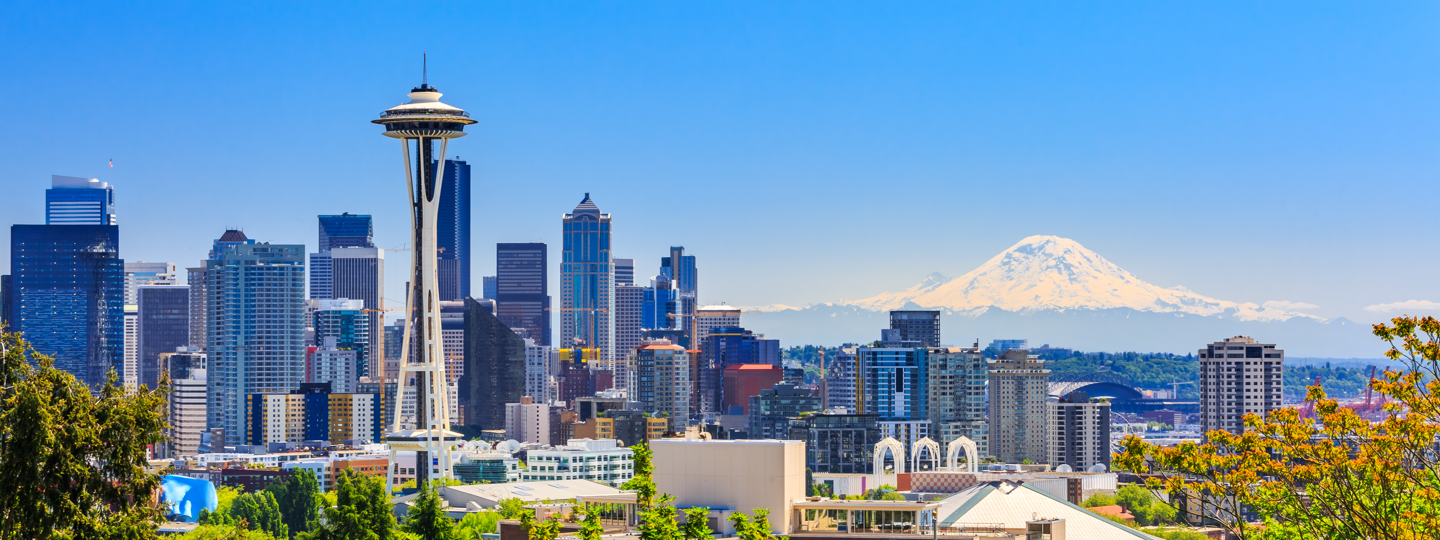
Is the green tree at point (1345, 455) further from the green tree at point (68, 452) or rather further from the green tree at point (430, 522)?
the green tree at point (430, 522)

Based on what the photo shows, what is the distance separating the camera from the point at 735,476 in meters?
58.8

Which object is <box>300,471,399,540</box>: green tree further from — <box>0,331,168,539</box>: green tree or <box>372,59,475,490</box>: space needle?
<box>372,59,475,490</box>: space needle

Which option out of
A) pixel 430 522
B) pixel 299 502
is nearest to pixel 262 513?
pixel 299 502

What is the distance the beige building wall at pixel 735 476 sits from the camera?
192ft

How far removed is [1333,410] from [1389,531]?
2354mm

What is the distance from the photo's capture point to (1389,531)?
30.2m

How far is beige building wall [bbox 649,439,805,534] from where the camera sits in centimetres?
→ 5853

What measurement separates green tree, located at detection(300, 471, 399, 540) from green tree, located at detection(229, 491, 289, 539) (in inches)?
1934

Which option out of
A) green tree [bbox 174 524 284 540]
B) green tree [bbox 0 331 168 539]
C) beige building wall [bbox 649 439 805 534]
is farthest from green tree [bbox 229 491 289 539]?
green tree [bbox 0 331 168 539]

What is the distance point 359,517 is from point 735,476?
25.2 m

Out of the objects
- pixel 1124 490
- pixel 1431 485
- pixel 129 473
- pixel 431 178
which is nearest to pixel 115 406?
pixel 129 473

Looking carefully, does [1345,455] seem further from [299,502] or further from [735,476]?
[299,502]

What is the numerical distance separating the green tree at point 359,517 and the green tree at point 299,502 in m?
52.6

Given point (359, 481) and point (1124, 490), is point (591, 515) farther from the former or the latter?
point (1124, 490)
